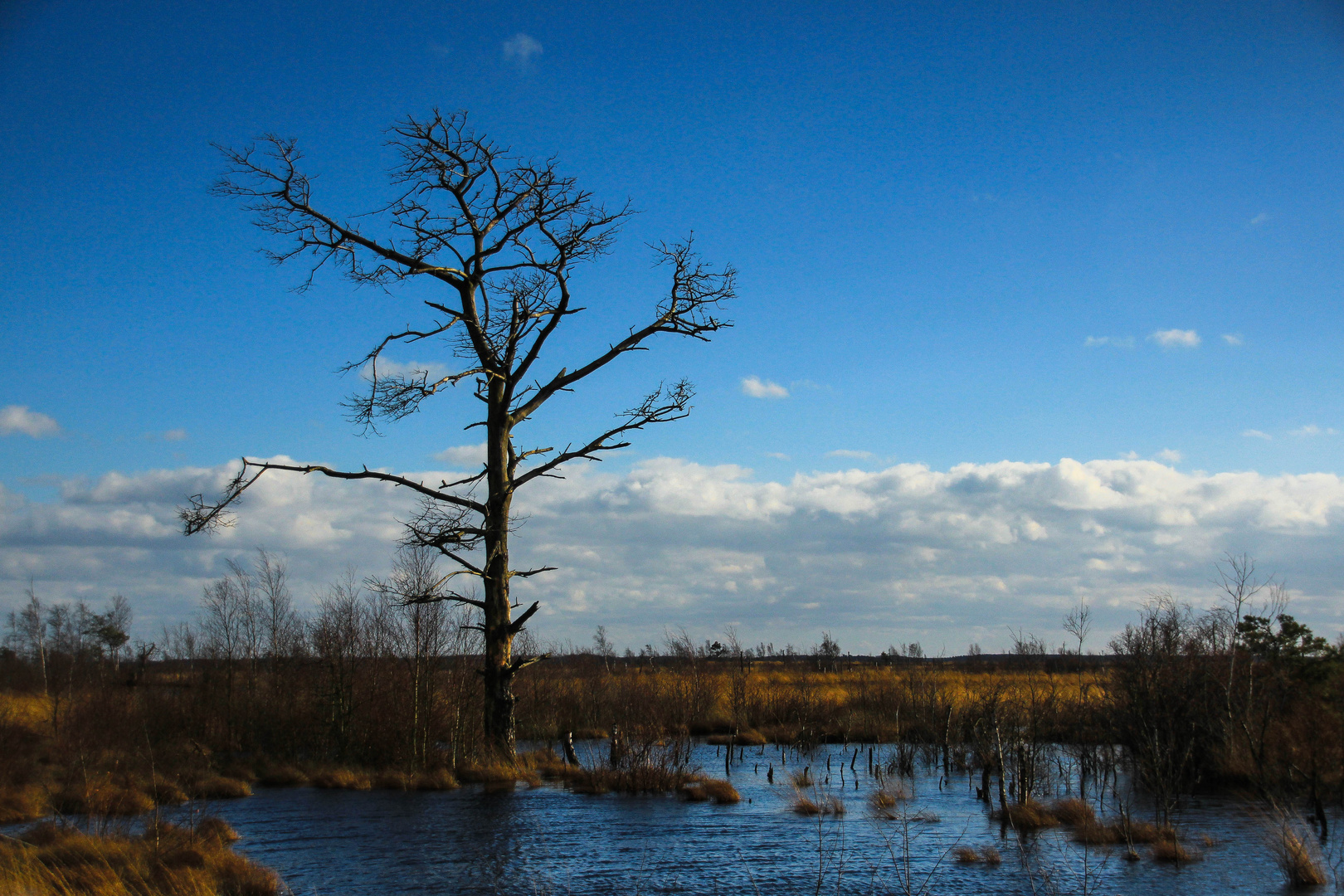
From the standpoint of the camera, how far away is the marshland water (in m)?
14.3

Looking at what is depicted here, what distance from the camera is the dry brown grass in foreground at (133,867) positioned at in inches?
471

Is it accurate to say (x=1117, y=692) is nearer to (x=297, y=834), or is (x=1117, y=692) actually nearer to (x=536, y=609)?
(x=536, y=609)

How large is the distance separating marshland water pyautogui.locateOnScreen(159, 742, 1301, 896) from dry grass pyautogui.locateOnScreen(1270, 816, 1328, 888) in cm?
38

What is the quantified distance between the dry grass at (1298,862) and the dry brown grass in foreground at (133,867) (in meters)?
15.6

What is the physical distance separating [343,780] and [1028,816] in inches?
738

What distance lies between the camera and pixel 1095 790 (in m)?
24.6

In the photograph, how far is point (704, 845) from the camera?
17.3m

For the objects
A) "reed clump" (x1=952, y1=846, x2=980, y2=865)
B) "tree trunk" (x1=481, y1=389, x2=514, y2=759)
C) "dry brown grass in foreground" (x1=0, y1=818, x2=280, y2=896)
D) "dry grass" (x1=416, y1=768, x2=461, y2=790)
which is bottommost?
"dry grass" (x1=416, y1=768, x2=461, y2=790)

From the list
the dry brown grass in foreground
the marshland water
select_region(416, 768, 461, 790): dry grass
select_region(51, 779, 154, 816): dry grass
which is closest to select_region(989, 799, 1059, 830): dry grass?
the marshland water

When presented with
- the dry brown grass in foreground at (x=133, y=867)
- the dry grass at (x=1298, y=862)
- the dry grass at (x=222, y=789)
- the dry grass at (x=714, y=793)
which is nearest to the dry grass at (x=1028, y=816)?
the dry grass at (x=1298, y=862)

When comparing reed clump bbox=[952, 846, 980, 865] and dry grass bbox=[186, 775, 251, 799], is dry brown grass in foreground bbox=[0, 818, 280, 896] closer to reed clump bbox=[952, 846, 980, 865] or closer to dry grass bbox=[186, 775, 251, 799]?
dry grass bbox=[186, 775, 251, 799]

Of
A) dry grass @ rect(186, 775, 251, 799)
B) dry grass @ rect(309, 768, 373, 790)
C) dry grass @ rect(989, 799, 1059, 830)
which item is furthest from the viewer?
dry grass @ rect(309, 768, 373, 790)

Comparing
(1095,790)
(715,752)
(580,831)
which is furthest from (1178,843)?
(715,752)

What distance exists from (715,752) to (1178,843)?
22.2 meters
